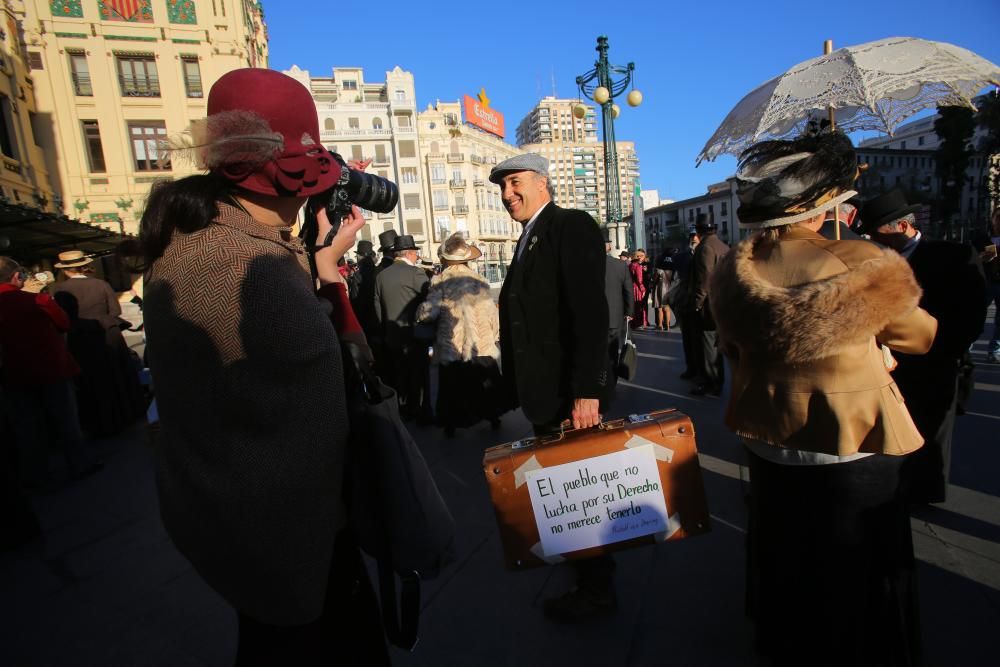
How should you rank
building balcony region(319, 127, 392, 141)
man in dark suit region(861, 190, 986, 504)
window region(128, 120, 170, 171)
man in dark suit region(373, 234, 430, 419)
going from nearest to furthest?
man in dark suit region(861, 190, 986, 504) → man in dark suit region(373, 234, 430, 419) → window region(128, 120, 170, 171) → building balcony region(319, 127, 392, 141)

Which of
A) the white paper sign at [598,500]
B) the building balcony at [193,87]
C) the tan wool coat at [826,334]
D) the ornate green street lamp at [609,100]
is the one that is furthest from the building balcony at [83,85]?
the tan wool coat at [826,334]

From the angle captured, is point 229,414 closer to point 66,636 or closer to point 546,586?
point 546,586

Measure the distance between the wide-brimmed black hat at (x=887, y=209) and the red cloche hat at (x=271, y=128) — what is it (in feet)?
10.6

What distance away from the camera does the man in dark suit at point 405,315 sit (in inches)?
204

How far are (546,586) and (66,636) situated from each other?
2314 millimetres

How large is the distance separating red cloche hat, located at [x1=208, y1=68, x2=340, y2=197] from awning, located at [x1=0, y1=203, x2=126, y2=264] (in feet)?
23.9

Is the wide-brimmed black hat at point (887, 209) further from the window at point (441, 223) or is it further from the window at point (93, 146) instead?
the window at point (441, 223)

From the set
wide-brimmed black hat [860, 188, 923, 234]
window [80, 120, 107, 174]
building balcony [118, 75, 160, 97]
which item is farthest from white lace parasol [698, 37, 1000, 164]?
window [80, 120, 107, 174]

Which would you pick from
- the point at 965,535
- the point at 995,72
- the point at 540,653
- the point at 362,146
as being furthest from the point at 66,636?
the point at 362,146

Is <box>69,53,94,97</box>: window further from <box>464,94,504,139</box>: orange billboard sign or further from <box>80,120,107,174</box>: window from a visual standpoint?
<box>464,94,504,139</box>: orange billboard sign

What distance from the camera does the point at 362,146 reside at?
188ft

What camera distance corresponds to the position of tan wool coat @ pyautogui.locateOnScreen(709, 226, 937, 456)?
1.49 m

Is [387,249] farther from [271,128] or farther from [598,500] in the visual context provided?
[271,128]

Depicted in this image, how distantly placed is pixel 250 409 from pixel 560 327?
137 cm
